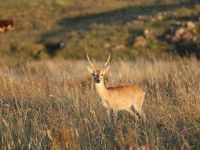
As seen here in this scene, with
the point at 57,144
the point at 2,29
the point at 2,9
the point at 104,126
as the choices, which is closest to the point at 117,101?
the point at 104,126

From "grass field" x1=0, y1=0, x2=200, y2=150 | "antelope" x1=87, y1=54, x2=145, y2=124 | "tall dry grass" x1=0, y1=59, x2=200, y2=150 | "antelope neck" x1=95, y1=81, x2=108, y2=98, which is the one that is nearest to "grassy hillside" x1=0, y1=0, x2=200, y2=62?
"grass field" x1=0, y1=0, x2=200, y2=150

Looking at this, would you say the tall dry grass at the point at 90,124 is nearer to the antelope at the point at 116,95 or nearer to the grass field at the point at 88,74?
the grass field at the point at 88,74

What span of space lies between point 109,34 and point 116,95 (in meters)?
23.5

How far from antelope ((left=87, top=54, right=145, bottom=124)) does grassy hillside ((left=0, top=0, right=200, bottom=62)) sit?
14.8 meters

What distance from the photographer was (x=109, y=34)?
31.7m

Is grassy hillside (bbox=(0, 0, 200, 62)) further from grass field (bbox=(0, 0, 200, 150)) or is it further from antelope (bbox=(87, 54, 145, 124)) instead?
antelope (bbox=(87, 54, 145, 124))

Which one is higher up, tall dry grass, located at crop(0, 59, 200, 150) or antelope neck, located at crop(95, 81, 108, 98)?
antelope neck, located at crop(95, 81, 108, 98)

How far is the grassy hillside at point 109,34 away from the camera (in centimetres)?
2827

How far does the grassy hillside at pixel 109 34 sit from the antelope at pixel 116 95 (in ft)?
48.6

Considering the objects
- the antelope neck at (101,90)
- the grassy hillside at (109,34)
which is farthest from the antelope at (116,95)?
the grassy hillside at (109,34)

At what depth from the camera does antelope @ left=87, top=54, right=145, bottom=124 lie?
8094 millimetres

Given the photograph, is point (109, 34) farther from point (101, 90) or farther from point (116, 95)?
point (101, 90)

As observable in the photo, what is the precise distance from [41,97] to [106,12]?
34.0m

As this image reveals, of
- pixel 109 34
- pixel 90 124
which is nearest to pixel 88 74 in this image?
pixel 90 124
